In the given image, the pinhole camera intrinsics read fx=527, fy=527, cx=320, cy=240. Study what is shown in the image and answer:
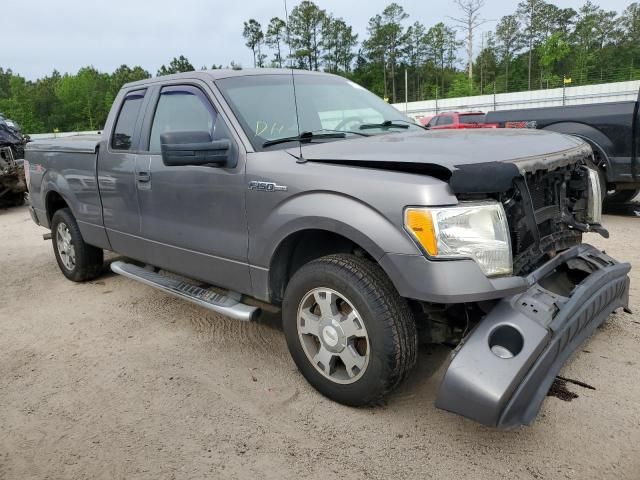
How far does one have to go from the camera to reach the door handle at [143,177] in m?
3.96

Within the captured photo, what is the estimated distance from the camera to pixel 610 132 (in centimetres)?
707

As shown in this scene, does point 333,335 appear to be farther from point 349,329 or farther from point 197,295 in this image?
point 197,295

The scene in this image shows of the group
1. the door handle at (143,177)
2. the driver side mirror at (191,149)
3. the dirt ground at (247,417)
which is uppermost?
the driver side mirror at (191,149)

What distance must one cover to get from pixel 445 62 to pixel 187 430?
86.7 metres

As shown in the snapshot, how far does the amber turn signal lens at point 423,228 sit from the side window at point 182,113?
1.64 metres

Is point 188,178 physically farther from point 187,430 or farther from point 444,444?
point 444,444

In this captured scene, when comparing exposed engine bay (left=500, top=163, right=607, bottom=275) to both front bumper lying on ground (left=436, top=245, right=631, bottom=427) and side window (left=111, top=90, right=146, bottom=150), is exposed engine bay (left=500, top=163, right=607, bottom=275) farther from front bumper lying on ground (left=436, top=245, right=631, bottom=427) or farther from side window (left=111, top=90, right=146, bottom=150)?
side window (left=111, top=90, right=146, bottom=150)

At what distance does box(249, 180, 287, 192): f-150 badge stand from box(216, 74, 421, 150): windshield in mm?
244

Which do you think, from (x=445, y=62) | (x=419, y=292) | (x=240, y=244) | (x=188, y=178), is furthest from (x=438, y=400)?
(x=445, y=62)

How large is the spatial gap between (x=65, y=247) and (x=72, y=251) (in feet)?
0.61

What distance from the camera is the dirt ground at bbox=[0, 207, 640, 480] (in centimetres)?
247

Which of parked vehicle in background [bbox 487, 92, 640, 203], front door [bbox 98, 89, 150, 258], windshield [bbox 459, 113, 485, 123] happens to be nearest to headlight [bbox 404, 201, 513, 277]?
front door [bbox 98, 89, 150, 258]

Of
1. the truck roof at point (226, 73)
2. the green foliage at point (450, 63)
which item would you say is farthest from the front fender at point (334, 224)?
the green foliage at point (450, 63)

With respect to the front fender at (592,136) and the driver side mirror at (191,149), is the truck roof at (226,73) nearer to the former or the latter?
the driver side mirror at (191,149)
